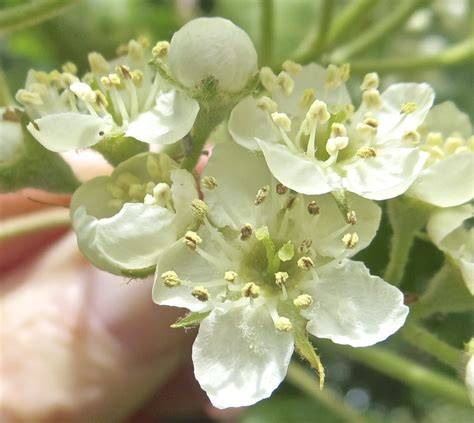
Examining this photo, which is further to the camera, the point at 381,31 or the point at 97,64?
the point at 381,31

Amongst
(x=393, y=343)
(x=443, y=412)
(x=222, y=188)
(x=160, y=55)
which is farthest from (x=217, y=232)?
(x=443, y=412)

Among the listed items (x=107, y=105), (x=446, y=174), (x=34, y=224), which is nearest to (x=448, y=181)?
(x=446, y=174)

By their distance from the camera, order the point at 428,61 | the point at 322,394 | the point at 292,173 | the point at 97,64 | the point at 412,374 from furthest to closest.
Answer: the point at 322,394 → the point at 428,61 → the point at 412,374 → the point at 97,64 → the point at 292,173

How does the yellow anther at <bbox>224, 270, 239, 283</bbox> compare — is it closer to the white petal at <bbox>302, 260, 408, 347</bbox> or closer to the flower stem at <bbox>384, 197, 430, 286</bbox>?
the white petal at <bbox>302, 260, 408, 347</bbox>

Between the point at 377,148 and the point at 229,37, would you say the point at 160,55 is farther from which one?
the point at 377,148

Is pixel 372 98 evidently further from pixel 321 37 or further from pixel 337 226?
pixel 321 37

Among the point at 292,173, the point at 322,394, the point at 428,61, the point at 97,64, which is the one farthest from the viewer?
the point at 322,394

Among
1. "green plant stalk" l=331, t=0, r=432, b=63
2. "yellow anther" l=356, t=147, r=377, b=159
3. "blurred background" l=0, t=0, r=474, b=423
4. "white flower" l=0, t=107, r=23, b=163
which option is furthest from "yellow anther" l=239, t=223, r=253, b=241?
"blurred background" l=0, t=0, r=474, b=423

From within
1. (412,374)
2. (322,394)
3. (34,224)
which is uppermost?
(34,224)
